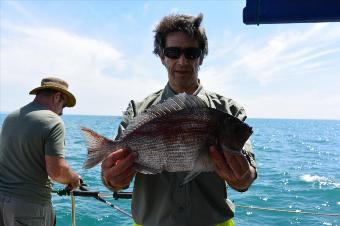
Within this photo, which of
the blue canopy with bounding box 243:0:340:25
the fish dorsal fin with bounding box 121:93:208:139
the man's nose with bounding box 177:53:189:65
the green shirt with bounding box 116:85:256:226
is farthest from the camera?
the man's nose with bounding box 177:53:189:65

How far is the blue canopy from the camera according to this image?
2.65 m

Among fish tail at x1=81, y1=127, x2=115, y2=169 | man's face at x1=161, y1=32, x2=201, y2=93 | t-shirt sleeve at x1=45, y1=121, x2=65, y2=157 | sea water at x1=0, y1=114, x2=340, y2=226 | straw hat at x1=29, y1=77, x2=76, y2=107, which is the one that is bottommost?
sea water at x1=0, y1=114, x2=340, y2=226

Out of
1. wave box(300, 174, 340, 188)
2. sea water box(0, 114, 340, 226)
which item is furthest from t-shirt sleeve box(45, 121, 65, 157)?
wave box(300, 174, 340, 188)

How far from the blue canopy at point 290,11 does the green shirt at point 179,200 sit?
0.88m

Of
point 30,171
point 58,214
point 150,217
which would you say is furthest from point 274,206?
point 150,217

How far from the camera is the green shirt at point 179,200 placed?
9.81 ft

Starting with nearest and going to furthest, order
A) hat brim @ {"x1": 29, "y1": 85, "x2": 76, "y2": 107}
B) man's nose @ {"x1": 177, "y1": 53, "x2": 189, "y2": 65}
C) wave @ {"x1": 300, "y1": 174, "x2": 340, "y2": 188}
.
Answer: man's nose @ {"x1": 177, "y1": 53, "x2": 189, "y2": 65}, hat brim @ {"x1": 29, "y1": 85, "x2": 76, "y2": 107}, wave @ {"x1": 300, "y1": 174, "x2": 340, "y2": 188}

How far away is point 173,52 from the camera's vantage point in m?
3.26

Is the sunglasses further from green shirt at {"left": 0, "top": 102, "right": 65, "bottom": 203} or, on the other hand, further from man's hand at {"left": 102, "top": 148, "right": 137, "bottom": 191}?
green shirt at {"left": 0, "top": 102, "right": 65, "bottom": 203}

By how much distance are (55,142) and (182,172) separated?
95.8 inches

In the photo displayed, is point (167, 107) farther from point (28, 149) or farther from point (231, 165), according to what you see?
point (28, 149)

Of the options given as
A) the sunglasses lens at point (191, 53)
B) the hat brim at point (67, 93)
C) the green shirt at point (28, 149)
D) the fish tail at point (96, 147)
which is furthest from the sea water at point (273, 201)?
the sunglasses lens at point (191, 53)

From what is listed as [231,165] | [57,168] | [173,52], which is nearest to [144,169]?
[231,165]

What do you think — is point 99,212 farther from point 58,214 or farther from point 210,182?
point 210,182
